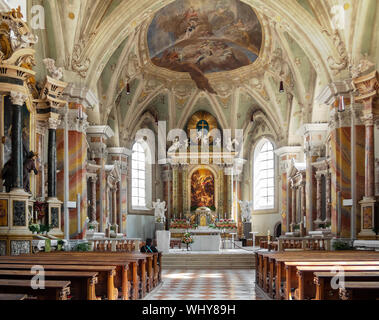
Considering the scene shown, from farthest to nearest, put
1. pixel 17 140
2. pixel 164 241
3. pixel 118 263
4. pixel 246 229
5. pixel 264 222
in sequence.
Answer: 1. pixel 264 222
2. pixel 246 229
3. pixel 164 241
4. pixel 17 140
5. pixel 118 263

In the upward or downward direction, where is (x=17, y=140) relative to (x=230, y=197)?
upward

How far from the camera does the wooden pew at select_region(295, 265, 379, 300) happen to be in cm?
577

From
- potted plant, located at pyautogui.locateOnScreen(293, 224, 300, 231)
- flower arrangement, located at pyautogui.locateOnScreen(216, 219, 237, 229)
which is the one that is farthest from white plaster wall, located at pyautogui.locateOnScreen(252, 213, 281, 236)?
potted plant, located at pyautogui.locateOnScreen(293, 224, 300, 231)

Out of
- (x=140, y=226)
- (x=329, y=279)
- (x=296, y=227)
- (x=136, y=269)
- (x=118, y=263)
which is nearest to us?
(x=329, y=279)

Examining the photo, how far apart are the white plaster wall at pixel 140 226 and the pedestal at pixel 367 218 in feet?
46.7

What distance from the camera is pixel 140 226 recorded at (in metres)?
27.4

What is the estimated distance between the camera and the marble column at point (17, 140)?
11.6 meters

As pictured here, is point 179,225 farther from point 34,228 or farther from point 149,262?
point 149,262

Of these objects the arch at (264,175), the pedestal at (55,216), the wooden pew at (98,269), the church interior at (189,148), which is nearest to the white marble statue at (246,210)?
the church interior at (189,148)

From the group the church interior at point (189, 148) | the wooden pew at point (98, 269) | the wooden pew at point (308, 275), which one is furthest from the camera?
the church interior at point (189, 148)

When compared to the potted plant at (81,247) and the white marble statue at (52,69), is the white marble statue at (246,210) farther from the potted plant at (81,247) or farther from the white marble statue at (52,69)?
the white marble statue at (52,69)

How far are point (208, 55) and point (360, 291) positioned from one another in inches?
865

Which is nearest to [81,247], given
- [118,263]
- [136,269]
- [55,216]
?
[55,216]

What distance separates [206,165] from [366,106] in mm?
14852
